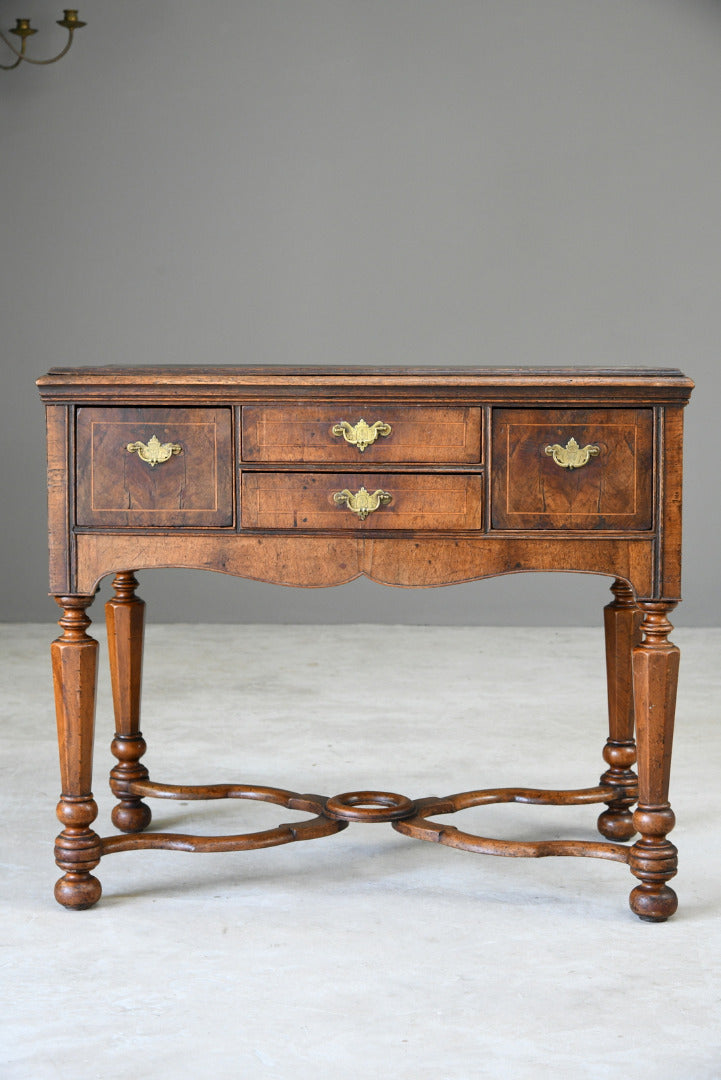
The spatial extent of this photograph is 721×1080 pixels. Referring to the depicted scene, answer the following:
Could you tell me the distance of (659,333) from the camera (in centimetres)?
575

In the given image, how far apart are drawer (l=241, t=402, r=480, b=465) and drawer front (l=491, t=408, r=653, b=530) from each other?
0.22 feet

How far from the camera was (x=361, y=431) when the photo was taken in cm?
214

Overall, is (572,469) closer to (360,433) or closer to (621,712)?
(360,433)

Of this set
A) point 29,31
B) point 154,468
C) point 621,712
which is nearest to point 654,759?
point 621,712

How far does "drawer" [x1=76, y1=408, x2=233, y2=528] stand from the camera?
2.17 meters

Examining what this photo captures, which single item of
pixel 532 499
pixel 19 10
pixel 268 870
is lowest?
pixel 268 870

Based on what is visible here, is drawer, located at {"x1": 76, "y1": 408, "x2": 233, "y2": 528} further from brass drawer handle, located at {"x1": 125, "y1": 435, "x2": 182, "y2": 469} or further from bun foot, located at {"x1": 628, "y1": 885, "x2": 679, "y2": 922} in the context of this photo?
bun foot, located at {"x1": 628, "y1": 885, "x2": 679, "y2": 922}

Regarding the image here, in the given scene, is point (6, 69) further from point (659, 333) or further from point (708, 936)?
point (708, 936)

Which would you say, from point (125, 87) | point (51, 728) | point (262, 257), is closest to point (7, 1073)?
point (51, 728)

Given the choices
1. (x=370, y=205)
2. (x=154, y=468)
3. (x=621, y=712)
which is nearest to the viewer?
(x=154, y=468)

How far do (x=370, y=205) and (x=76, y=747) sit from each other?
4.12 m

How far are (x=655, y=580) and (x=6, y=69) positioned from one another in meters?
4.85

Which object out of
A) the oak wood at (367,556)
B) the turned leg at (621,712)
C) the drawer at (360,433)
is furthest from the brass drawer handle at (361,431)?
the turned leg at (621,712)

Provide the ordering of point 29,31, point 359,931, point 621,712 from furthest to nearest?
1. point 29,31
2. point 621,712
3. point 359,931
